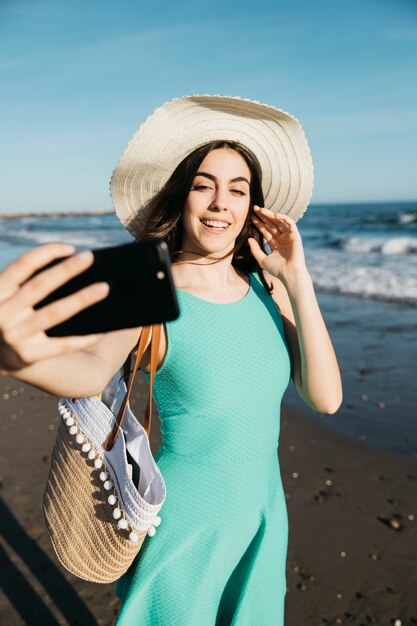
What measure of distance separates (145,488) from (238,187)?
1143 mm

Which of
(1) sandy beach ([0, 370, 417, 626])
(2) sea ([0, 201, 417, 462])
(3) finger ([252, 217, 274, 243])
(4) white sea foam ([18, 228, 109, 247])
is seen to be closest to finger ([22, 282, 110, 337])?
(3) finger ([252, 217, 274, 243])

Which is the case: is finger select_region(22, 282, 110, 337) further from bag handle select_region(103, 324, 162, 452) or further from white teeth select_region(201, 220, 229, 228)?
white teeth select_region(201, 220, 229, 228)

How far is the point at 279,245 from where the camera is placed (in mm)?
2094

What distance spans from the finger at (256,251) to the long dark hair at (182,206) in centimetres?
6

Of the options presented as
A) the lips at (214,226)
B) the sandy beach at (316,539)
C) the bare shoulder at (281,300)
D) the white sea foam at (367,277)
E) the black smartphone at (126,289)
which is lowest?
the white sea foam at (367,277)

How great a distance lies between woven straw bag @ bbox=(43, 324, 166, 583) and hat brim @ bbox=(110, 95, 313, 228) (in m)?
0.89

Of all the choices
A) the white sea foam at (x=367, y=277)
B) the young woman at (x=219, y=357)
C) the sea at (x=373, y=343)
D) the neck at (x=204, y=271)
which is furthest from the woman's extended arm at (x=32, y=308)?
the white sea foam at (x=367, y=277)

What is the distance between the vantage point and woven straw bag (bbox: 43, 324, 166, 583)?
1519 millimetres

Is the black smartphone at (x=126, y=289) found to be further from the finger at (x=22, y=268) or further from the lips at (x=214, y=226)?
the lips at (x=214, y=226)

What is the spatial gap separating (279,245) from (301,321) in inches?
13.7

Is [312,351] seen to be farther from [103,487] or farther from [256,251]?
[103,487]

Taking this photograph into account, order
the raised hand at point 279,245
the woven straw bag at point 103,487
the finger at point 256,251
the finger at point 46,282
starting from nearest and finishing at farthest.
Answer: the finger at point 46,282
the woven straw bag at point 103,487
the raised hand at point 279,245
the finger at point 256,251

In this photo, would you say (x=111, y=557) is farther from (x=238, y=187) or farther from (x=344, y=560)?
(x=344, y=560)

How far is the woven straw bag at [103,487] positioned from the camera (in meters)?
1.52
